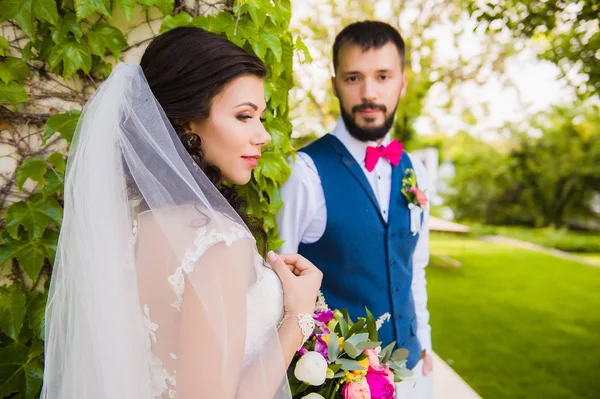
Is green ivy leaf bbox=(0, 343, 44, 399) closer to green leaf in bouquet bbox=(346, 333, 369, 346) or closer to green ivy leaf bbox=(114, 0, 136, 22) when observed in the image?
green leaf in bouquet bbox=(346, 333, 369, 346)

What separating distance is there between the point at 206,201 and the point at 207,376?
15.9 inches

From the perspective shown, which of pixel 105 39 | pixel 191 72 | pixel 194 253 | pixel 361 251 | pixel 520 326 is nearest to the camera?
pixel 194 253

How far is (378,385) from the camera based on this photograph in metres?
1.41

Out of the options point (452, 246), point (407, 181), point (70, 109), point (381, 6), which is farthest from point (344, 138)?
point (452, 246)

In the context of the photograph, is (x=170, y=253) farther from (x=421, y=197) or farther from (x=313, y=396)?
(x=421, y=197)

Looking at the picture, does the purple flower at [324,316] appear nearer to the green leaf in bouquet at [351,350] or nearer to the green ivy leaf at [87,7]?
the green leaf in bouquet at [351,350]

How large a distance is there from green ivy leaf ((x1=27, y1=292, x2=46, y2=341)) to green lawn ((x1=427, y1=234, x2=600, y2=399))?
4.11m

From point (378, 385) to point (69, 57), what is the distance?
143cm

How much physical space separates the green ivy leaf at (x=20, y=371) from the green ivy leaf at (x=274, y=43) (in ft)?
4.37

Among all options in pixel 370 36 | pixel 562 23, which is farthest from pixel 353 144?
pixel 562 23

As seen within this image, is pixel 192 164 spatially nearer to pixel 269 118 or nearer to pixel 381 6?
pixel 269 118

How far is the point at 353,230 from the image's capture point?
2.06 metres

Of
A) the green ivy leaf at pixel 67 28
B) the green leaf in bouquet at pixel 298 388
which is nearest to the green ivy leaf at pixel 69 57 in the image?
the green ivy leaf at pixel 67 28

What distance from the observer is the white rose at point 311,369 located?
130 cm
